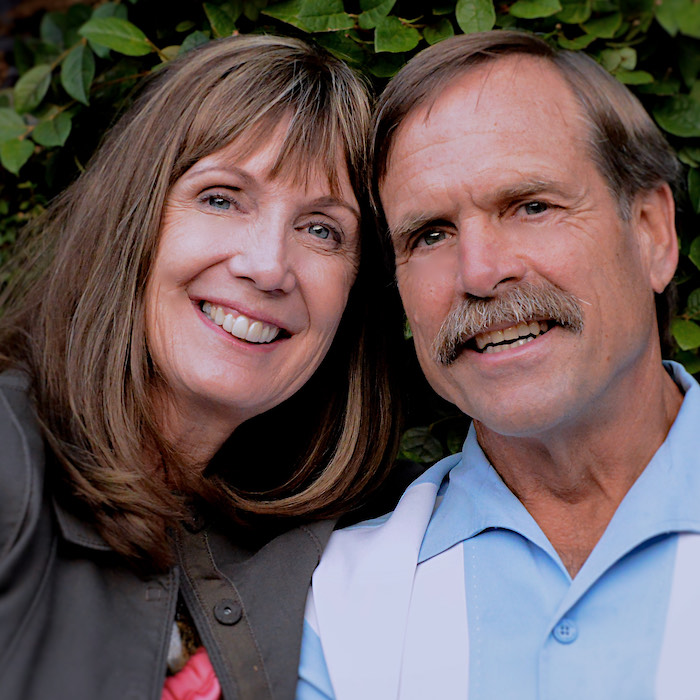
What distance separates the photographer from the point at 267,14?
2412 mm

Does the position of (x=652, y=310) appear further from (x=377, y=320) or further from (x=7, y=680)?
(x=7, y=680)

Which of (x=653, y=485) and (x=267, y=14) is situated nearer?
(x=653, y=485)

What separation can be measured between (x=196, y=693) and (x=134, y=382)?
73cm

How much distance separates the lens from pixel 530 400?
190 centimetres

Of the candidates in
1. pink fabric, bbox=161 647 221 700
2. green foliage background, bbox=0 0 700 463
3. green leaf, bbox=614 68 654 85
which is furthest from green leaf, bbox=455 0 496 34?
pink fabric, bbox=161 647 221 700

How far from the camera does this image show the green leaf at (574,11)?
221cm

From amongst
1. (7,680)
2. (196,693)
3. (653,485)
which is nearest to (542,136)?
(653,485)

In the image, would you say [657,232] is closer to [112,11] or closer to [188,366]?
[188,366]

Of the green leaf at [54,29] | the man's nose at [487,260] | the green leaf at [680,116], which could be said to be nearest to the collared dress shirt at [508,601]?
the man's nose at [487,260]

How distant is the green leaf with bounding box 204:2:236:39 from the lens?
98.5 inches

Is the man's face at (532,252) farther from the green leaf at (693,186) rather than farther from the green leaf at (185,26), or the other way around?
the green leaf at (185,26)

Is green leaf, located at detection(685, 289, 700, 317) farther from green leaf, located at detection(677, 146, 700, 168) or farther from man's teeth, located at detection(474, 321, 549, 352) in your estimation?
man's teeth, located at detection(474, 321, 549, 352)

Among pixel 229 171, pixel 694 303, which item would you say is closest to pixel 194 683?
pixel 229 171

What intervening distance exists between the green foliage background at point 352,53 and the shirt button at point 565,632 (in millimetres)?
882
